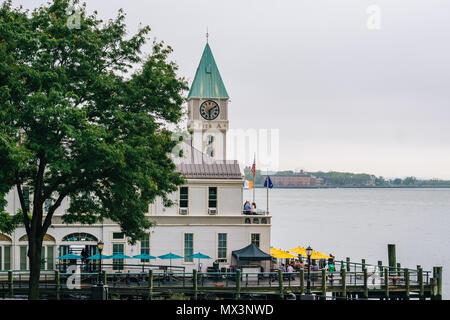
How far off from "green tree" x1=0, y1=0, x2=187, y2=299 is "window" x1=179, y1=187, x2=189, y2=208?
470 inches

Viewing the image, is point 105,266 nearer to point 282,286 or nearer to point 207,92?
point 282,286

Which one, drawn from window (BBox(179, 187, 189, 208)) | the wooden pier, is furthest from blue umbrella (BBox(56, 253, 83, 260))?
window (BBox(179, 187, 189, 208))

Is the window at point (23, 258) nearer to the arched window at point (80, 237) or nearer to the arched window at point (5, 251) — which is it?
the arched window at point (5, 251)

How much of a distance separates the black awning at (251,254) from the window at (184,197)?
5.41 meters

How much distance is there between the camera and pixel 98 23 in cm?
3139

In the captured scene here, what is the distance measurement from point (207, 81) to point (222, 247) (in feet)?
114

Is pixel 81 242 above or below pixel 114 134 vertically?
below

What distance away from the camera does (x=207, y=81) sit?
7675 centimetres

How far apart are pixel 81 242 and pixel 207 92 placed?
35.3 meters

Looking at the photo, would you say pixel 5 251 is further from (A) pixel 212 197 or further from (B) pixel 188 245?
(A) pixel 212 197

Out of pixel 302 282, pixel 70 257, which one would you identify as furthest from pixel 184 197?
pixel 302 282

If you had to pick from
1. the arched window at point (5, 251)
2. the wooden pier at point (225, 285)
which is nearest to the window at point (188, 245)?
the wooden pier at point (225, 285)
